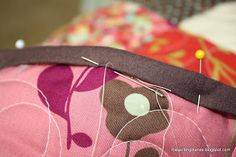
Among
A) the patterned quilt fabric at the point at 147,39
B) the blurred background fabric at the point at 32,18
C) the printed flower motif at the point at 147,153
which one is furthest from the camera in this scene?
the blurred background fabric at the point at 32,18

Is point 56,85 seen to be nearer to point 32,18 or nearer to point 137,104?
point 137,104

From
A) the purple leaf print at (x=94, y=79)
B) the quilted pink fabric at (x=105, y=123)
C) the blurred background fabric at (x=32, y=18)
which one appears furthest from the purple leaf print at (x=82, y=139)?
the blurred background fabric at (x=32, y=18)

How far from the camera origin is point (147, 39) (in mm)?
1021

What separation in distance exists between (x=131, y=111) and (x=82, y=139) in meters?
0.12

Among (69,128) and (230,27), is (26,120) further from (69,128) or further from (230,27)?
(230,27)

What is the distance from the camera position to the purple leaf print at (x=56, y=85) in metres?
0.67

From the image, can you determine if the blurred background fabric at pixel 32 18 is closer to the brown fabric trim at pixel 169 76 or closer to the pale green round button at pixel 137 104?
the brown fabric trim at pixel 169 76

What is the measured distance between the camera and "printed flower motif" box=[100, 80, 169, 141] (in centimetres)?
64

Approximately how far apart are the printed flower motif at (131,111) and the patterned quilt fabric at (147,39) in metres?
0.18

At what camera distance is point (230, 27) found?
923 mm

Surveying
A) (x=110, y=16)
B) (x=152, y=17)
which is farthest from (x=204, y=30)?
(x=110, y=16)

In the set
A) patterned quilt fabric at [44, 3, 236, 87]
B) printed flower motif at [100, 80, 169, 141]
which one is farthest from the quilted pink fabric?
patterned quilt fabric at [44, 3, 236, 87]

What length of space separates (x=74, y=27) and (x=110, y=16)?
15cm

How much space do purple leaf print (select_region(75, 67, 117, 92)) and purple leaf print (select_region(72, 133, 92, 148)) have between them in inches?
4.0
